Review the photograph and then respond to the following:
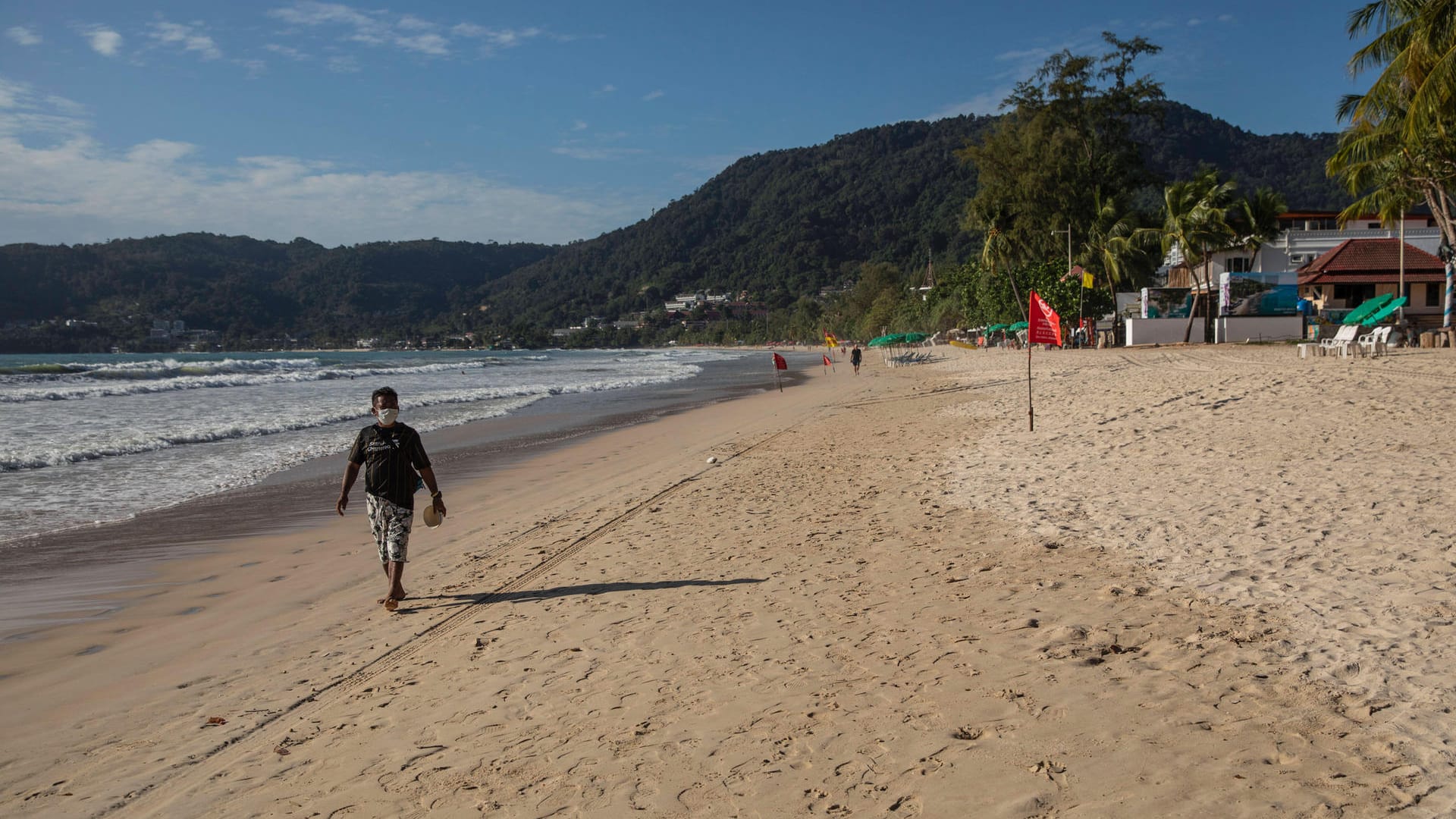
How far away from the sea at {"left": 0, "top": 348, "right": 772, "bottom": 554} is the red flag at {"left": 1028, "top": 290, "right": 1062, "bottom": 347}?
10.1 meters

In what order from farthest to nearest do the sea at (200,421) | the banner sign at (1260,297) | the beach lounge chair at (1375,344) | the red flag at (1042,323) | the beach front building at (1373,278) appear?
1. the banner sign at (1260,297)
2. the beach front building at (1373,278)
3. the beach lounge chair at (1375,344)
4. the red flag at (1042,323)
5. the sea at (200,421)

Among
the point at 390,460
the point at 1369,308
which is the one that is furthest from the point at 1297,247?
the point at 390,460

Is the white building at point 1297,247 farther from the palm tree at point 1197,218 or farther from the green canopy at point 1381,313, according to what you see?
the green canopy at point 1381,313

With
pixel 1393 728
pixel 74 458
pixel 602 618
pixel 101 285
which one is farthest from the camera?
pixel 101 285

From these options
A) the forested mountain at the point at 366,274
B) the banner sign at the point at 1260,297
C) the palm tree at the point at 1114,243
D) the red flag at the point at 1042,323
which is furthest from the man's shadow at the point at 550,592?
the forested mountain at the point at 366,274

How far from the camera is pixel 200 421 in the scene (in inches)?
785

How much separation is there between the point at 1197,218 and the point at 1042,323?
2597cm

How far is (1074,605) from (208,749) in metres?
4.49

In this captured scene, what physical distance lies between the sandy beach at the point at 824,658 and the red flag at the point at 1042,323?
3931mm

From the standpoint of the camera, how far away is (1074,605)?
4855 millimetres

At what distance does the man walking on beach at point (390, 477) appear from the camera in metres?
5.83

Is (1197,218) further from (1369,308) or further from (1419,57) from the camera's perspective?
(1419,57)

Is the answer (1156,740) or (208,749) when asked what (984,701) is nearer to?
(1156,740)

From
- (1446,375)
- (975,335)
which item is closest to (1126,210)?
(975,335)
